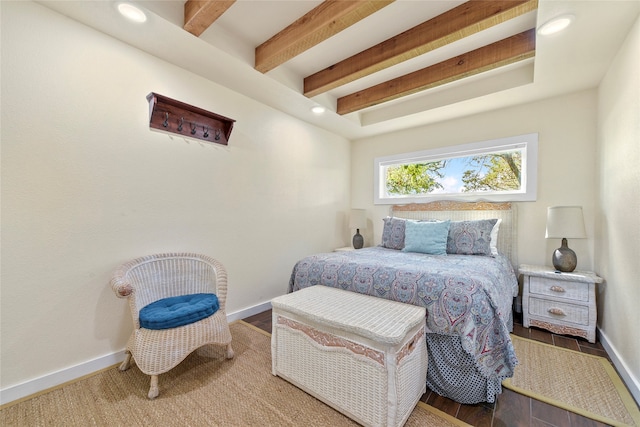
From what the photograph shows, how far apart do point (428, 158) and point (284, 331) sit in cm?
298

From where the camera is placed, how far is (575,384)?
1.72m

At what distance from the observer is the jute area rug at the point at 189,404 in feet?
4.70

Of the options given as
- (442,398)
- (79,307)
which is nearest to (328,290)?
(442,398)

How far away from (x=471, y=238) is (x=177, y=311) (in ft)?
9.05

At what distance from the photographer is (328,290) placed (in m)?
2.04

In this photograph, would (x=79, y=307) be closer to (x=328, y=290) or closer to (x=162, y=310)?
(x=162, y=310)

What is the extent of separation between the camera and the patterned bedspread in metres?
1.51

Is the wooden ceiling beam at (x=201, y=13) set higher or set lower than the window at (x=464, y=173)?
higher

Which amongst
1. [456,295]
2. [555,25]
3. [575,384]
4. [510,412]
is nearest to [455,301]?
[456,295]

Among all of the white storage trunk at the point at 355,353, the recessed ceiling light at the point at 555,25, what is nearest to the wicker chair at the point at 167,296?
the white storage trunk at the point at 355,353

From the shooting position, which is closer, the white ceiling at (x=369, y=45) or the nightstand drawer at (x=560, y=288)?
the white ceiling at (x=369, y=45)

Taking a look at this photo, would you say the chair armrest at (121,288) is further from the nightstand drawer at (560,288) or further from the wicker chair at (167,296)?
A: the nightstand drawer at (560,288)

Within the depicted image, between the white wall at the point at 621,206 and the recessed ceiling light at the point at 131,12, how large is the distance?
315cm

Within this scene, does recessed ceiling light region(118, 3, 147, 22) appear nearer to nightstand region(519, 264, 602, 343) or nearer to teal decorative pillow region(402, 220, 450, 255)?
teal decorative pillow region(402, 220, 450, 255)
